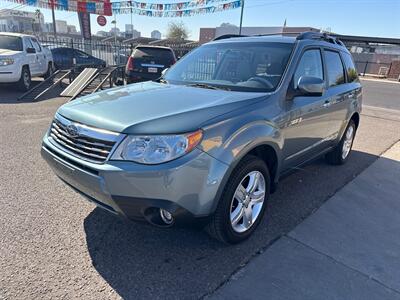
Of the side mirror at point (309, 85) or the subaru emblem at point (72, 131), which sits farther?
the side mirror at point (309, 85)

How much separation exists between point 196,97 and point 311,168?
112 inches

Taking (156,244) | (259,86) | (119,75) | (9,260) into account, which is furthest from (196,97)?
(119,75)

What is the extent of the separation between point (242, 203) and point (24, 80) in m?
10.0

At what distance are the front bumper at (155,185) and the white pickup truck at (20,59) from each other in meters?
9.01

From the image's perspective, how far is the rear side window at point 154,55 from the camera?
9.69m

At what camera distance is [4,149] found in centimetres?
491

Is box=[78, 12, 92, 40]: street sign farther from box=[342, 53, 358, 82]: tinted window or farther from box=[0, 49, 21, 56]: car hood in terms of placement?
box=[342, 53, 358, 82]: tinted window

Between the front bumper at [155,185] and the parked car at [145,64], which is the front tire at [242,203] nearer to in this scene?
the front bumper at [155,185]

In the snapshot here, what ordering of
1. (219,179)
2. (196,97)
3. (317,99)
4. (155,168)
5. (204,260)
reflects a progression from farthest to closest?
(317,99) → (196,97) → (204,260) → (219,179) → (155,168)

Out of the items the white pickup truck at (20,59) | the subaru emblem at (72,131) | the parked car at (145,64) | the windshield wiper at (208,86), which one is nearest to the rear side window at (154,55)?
the parked car at (145,64)

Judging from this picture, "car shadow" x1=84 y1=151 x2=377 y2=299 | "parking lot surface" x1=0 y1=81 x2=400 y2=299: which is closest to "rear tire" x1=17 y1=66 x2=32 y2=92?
"parking lot surface" x1=0 y1=81 x2=400 y2=299

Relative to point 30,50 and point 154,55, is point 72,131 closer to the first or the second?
point 154,55

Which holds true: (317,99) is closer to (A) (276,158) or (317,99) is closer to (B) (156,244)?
(A) (276,158)

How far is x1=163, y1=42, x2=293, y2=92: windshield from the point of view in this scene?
3.21 meters
